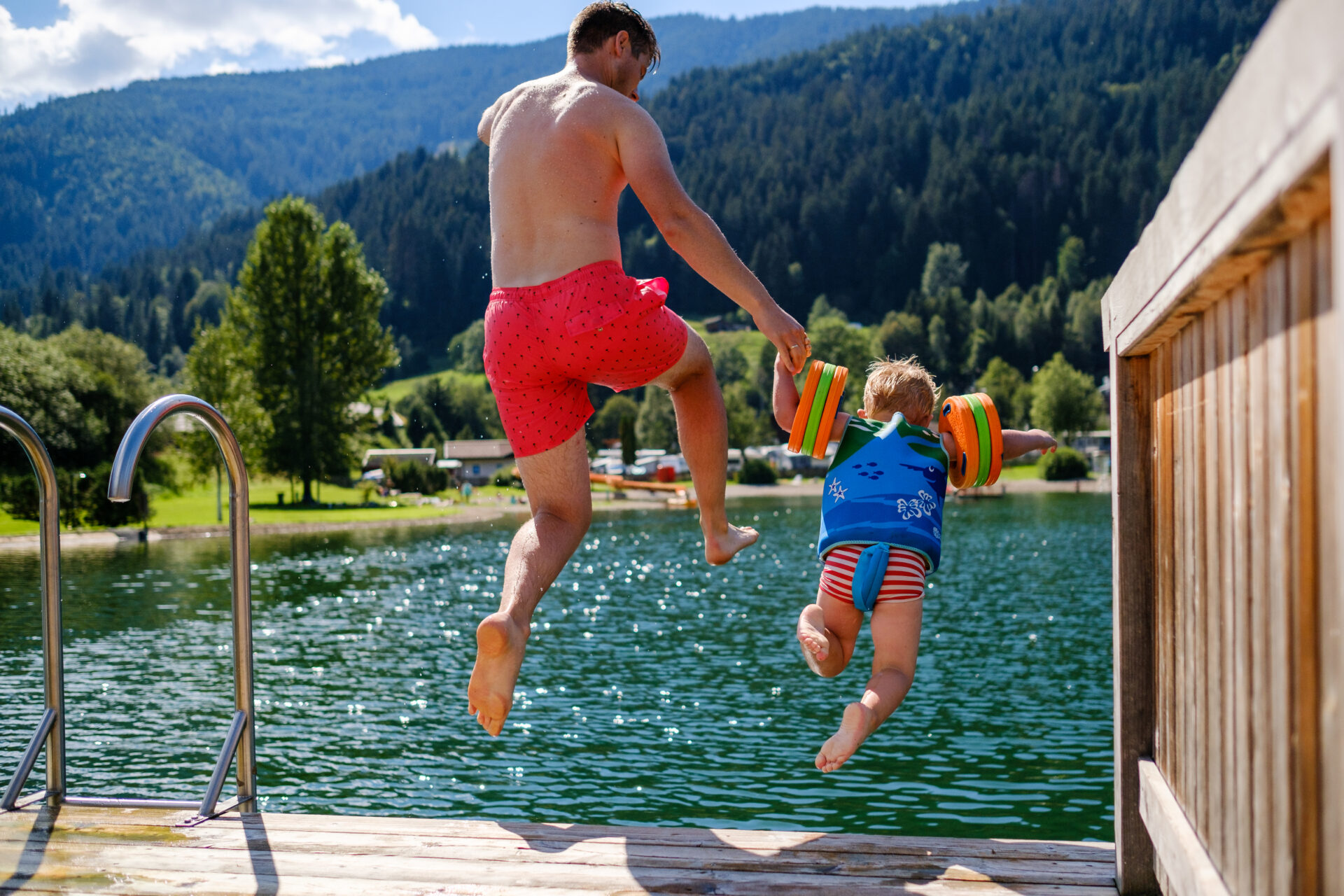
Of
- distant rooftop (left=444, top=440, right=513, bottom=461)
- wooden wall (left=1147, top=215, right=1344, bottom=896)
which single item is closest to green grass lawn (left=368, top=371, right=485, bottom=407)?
distant rooftop (left=444, top=440, right=513, bottom=461)

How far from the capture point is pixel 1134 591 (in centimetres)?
231

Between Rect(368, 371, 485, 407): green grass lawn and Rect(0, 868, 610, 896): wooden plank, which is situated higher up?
Rect(368, 371, 485, 407): green grass lawn

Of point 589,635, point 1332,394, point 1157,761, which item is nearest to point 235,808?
point 1157,761

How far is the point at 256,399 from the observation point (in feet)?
145

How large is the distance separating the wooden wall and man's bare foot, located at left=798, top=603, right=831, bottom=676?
0.93 metres

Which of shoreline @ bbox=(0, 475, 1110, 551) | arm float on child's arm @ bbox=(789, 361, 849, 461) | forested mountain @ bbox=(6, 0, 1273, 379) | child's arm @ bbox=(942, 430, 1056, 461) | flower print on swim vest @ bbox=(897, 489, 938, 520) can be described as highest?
forested mountain @ bbox=(6, 0, 1273, 379)

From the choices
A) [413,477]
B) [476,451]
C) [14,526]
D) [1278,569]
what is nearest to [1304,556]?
[1278,569]

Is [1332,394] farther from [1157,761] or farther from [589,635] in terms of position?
[589,635]

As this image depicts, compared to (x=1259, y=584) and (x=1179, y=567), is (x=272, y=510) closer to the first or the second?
(x=1179, y=567)

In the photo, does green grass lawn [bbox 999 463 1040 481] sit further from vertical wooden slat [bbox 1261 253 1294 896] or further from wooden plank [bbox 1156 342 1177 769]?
vertical wooden slat [bbox 1261 253 1294 896]

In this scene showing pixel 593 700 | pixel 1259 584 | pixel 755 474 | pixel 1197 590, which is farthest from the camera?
pixel 755 474

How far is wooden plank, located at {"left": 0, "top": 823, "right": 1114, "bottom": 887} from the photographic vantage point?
7.91ft

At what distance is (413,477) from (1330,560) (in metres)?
53.3

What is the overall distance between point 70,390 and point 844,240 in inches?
3439
